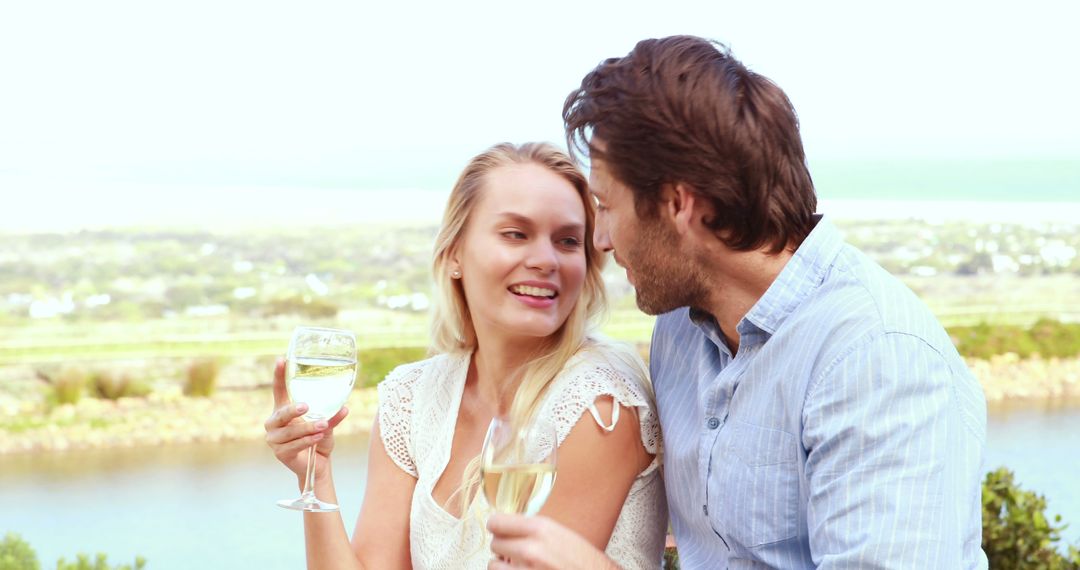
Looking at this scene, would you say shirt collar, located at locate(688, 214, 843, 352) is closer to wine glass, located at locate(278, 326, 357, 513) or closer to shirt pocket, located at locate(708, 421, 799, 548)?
shirt pocket, located at locate(708, 421, 799, 548)

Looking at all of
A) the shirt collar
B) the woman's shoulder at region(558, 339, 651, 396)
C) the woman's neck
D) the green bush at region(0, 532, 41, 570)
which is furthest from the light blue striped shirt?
the green bush at region(0, 532, 41, 570)

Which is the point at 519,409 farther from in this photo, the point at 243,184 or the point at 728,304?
the point at 243,184

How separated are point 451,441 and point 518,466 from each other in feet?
3.14

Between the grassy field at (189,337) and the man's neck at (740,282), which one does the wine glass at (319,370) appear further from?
the grassy field at (189,337)

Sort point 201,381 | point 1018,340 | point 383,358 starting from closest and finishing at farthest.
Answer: point 201,381 → point 383,358 → point 1018,340

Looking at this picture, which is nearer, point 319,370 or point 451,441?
point 319,370

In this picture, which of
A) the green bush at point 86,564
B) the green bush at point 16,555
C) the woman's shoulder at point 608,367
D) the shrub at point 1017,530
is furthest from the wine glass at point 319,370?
the shrub at point 1017,530

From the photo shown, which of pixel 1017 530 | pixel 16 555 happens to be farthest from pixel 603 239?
pixel 16 555

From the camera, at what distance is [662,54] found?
1.77 m

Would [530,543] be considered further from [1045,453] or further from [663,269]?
[1045,453]

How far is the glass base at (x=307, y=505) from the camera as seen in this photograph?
80.0 inches

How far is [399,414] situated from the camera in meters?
2.49

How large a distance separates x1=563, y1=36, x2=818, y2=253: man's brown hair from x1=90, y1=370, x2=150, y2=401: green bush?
4.53 m

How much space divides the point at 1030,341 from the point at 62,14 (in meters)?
8.12
